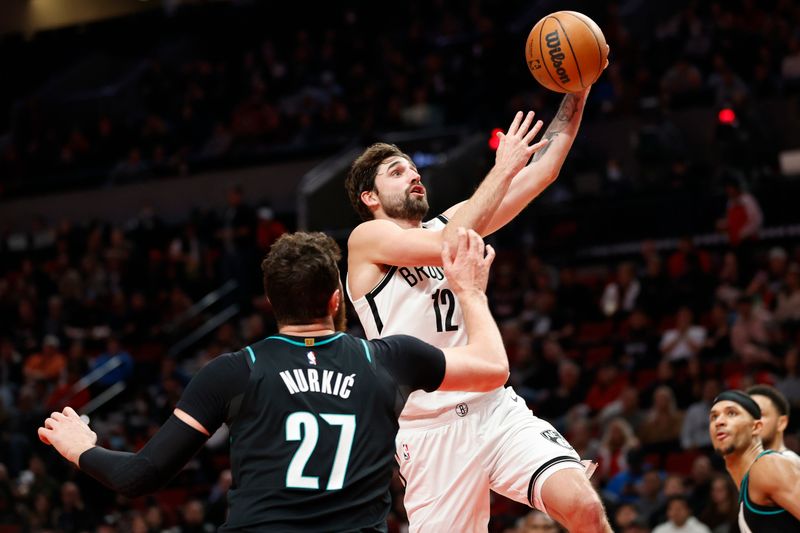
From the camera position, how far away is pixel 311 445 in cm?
386

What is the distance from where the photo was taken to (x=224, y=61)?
1074 inches

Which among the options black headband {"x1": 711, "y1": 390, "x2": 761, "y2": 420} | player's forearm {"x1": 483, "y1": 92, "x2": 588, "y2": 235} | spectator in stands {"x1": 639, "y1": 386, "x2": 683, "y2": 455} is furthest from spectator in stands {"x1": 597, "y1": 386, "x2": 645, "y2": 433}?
player's forearm {"x1": 483, "y1": 92, "x2": 588, "y2": 235}

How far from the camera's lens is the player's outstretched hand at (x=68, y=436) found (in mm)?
4039

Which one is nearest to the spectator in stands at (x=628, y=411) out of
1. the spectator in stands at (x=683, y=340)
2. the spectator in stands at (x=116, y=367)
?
the spectator in stands at (x=683, y=340)

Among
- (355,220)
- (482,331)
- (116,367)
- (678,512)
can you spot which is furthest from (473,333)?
(355,220)

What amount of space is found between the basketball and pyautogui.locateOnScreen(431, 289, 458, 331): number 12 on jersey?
1.30m

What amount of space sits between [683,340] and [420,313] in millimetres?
8371

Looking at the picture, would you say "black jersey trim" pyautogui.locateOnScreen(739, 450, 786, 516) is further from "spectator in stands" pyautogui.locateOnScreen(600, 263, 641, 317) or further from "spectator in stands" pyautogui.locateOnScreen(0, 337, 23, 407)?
"spectator in stands" pyautogui.locateOnScreen(0, 337, 23, 407)

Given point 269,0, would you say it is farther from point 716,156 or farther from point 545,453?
point 545,453

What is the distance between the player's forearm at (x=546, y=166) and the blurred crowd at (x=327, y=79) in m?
11.3

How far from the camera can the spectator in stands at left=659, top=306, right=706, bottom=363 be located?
44.2 feet

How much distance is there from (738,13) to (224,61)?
41.5ft

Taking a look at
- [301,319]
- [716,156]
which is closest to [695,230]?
[716,156]

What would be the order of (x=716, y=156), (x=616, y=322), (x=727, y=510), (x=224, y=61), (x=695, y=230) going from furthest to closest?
1. (x=224, y=61)
2. (x=716, y=156)
3. (x=695, y=230)
4. (x=616, y=322)
5. (x=727, y=510)
